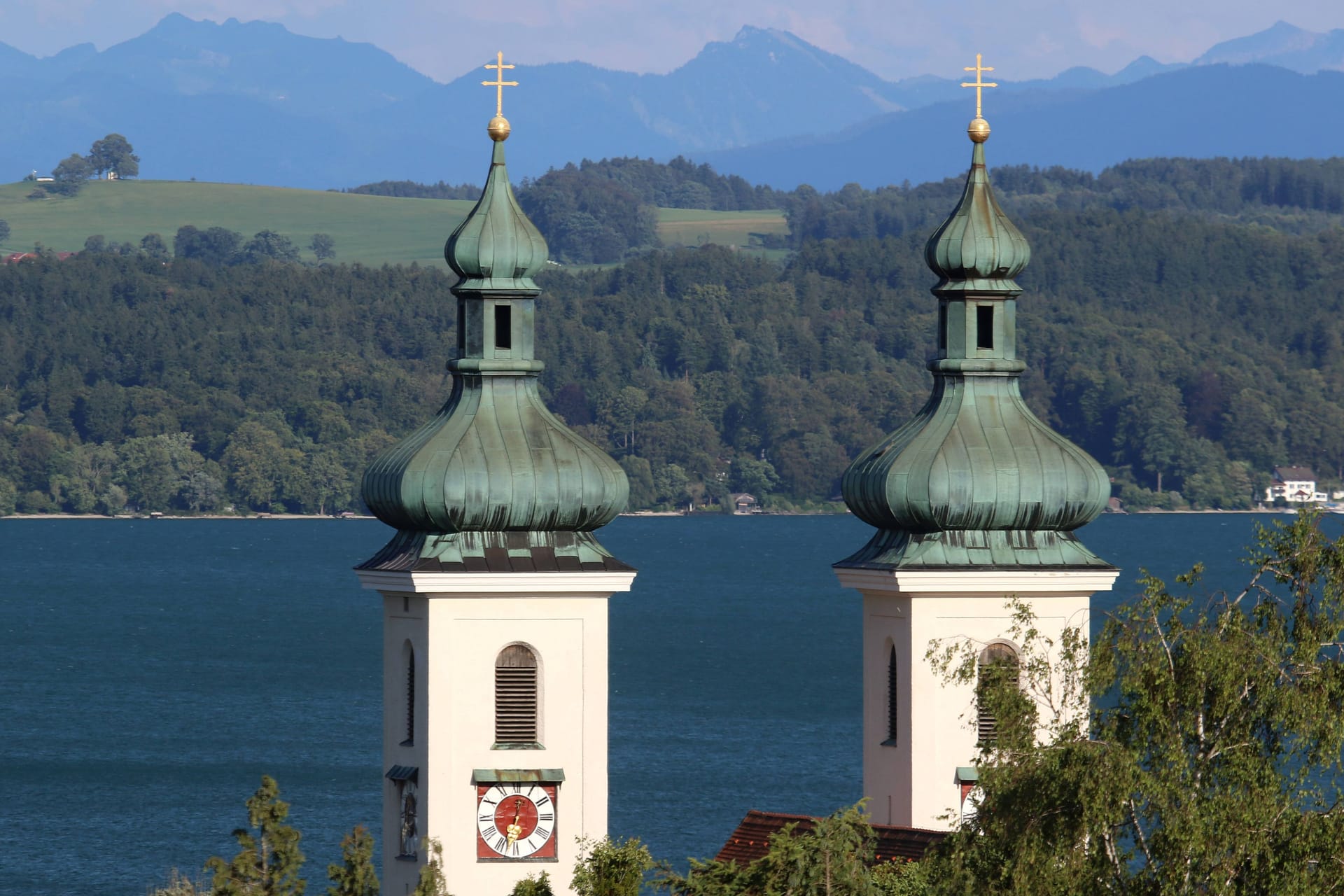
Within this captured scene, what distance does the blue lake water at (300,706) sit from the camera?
78.9 m

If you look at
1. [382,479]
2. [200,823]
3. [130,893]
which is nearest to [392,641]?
[382,479]

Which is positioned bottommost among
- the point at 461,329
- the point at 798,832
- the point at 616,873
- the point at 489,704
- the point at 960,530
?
the point at 798,832

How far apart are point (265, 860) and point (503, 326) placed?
7437 mm

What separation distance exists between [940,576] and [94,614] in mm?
124088

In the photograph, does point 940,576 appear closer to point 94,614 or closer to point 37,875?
point 37,875

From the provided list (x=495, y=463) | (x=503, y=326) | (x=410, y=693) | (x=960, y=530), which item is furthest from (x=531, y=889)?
(x=503, y=326)

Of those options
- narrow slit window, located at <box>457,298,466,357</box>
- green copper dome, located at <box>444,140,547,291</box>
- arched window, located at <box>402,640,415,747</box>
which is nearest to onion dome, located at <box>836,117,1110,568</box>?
green copper dome, located at <box>444,140,547,291</box>

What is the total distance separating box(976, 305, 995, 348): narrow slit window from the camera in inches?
1358

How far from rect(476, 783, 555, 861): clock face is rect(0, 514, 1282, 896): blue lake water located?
8.61m

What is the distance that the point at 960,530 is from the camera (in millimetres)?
33656

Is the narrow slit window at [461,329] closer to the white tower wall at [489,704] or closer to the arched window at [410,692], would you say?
the white tower wall at [489,704]

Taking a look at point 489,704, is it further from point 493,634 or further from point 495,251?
point 495,251

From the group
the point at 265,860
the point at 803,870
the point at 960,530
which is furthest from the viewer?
the point at 960,530

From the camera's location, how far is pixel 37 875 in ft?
236
